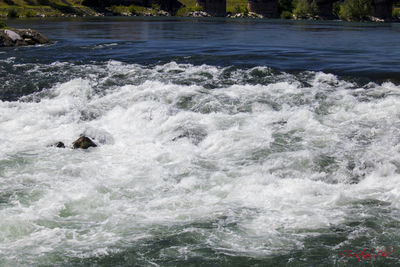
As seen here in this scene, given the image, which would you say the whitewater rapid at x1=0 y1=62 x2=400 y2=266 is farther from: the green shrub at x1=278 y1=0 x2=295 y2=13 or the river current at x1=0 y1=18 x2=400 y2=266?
the green shrub at x1=278 y1=0 x2=295 y2=13

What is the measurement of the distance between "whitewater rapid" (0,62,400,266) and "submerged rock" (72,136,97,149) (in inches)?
24.9

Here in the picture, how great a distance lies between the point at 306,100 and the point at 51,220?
1257 cm

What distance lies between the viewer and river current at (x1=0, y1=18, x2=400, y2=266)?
30.2 ft

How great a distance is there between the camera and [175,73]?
25.5 m

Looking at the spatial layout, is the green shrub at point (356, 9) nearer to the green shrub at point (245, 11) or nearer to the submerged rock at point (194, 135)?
the green shrub at point (245, 11)

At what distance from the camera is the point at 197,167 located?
13.6 meters

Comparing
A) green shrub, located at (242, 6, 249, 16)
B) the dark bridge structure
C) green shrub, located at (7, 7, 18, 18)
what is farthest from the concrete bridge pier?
green shrub, located at (7, 7, 18, 18)

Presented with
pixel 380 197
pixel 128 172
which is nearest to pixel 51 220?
pixel 128 172

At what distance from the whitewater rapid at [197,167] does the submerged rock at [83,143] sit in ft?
2.08

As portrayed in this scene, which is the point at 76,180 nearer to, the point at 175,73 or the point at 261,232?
the point at 261,232

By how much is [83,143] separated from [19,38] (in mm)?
26415

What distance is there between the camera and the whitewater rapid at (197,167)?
9603 mm

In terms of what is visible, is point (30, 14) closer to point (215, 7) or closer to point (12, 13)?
point (12, 13)

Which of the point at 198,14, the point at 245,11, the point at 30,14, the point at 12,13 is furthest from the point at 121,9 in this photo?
the point at 12,13
